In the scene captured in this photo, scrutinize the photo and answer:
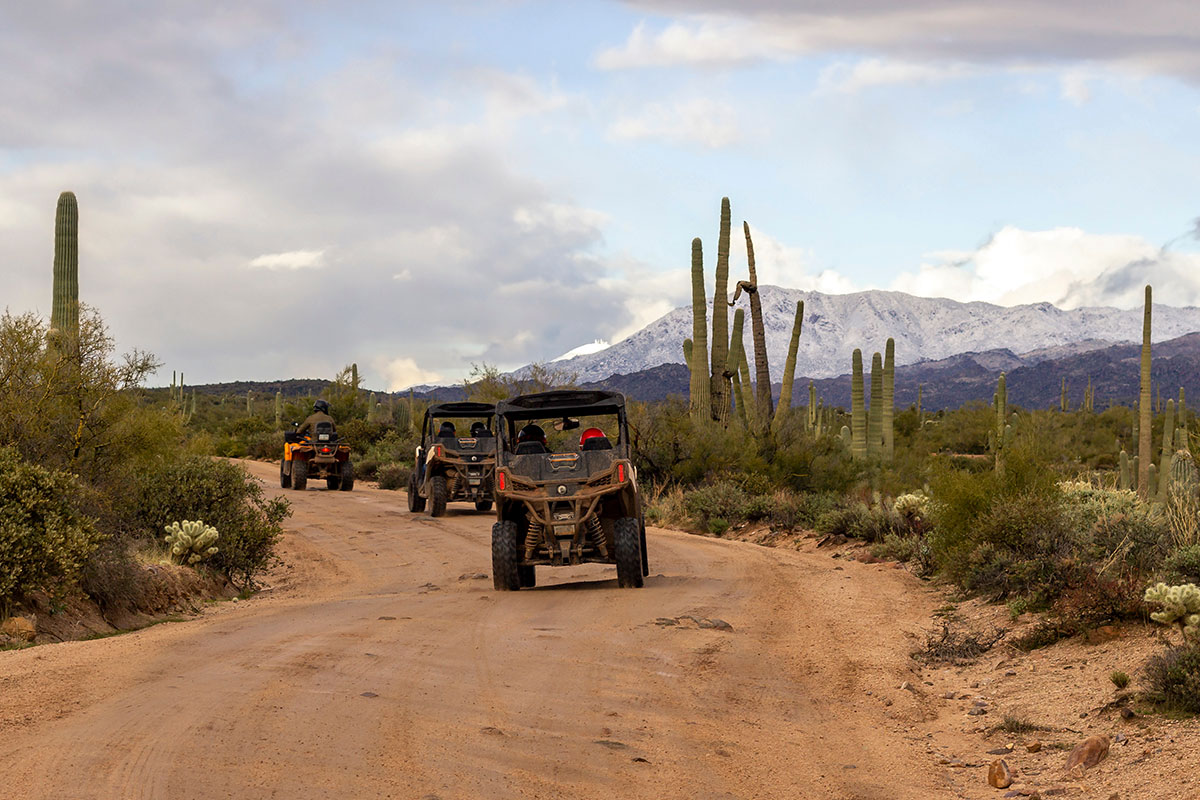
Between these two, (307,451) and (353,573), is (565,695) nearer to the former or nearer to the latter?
(353,573)

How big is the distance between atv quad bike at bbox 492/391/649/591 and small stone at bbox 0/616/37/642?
5172 mm

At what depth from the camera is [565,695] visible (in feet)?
26.3

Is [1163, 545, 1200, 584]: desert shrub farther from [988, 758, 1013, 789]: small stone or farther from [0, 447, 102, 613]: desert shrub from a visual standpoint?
[0, 447, 102, 613]: desert shrub

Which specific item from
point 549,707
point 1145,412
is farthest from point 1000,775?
point 1145,412

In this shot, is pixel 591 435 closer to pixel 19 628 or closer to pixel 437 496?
pixel 19 628

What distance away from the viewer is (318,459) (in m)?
33.3

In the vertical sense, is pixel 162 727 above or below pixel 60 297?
below

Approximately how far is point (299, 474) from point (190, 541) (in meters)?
18.4

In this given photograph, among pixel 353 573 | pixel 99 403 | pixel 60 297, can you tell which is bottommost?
pixel 353 573

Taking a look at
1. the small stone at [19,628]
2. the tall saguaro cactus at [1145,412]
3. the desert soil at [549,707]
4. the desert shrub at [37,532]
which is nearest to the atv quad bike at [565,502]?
the desert soil at [549,707]

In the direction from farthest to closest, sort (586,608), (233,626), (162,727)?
1. (586,608)
2. (233,626)
3. (162,727)

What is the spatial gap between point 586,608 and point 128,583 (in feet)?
16.6

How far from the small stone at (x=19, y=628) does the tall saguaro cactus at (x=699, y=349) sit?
21.0 m

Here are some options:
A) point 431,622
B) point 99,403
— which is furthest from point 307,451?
point 431,622
